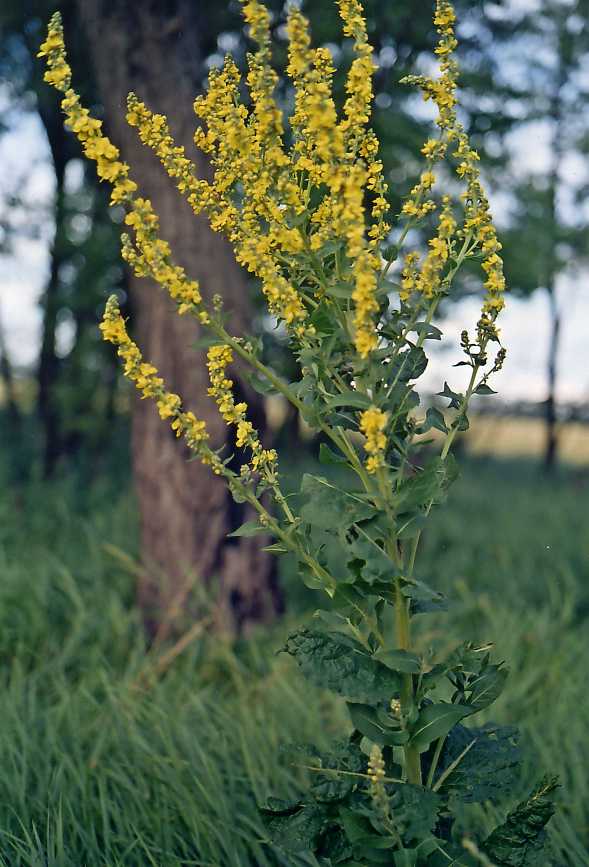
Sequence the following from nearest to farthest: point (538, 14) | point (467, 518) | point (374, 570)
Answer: point (374, 570)
point (467, 518)
point (538, 14)

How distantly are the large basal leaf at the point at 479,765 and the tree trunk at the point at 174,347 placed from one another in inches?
101

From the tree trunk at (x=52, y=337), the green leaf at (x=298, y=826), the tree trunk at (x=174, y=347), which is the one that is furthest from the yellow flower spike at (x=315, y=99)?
the tree trunk at (x=52, y=337)

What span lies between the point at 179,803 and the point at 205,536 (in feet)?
6.56

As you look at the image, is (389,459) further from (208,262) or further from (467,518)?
(467,518)

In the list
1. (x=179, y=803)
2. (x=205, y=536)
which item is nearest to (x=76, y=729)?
(x=179, y=803)

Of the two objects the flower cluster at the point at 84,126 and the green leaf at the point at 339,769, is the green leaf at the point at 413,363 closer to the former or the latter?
the flower cluster at the point at 84,126

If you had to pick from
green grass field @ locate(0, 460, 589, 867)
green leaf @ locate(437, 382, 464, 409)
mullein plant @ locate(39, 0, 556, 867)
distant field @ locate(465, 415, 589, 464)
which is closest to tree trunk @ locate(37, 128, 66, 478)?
green grass field @ locate(0, 460, 589, 867)

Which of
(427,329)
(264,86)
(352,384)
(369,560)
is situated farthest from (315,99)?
(369,560)

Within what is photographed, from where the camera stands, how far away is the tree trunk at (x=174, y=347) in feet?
14.7

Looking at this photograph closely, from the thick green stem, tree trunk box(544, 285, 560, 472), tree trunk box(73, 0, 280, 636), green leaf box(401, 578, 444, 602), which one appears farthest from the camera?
tree trunk box(544, 285, 560, 472)

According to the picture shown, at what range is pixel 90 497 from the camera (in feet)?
23.3

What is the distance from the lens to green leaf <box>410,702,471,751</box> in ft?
6.18

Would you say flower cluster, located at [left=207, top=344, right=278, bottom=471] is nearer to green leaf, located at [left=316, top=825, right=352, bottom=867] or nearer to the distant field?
green leaf, located at [left=316, top=825, right=352, bottom=867]

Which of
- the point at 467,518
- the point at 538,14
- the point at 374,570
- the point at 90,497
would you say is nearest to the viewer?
the point at 374,570
